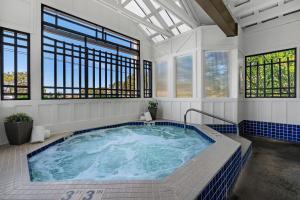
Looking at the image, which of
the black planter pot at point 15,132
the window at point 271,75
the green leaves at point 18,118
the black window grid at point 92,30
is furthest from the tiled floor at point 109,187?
the window at point 271,75

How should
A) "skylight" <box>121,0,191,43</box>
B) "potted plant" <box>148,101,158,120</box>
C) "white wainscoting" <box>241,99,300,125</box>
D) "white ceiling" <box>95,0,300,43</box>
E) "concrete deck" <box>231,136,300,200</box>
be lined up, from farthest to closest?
"potted plant" <box>148,101,158,120</box>, "skylight" <box>121,0,191,43</box>, "white wainscoting" <box>241,99,300,125</box>, "white ceiling" <box>95,0,300,43</box>, "concrete deck" <box>231,136,300,200</box>

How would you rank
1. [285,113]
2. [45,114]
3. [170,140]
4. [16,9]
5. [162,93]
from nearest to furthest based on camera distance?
[16,9] < [45,114] < [170,140] < [285,113] < [162,93]

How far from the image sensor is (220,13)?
317cm

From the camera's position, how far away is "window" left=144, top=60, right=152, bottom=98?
19.8 feet

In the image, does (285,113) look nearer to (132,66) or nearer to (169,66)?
(169,66)

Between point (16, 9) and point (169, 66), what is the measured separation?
167 inches

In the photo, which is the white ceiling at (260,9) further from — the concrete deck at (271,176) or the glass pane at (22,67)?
the glass pane at (22,67)

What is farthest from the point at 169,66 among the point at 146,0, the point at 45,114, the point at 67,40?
the point at 45,114

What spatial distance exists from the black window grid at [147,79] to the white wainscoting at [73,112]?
0.67 m

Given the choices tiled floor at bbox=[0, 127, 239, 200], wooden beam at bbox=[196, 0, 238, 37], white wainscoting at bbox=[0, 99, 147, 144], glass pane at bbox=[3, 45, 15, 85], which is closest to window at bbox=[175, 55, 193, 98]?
wooden beam at bbox=[196, 0, 238, 37]

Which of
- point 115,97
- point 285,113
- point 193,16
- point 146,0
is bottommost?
point 285,113

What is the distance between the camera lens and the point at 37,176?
194 cm

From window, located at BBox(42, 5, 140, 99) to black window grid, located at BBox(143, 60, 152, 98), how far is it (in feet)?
1.75

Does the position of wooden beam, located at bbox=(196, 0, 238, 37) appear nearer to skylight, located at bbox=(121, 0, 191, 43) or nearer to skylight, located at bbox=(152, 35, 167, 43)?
skylight, located at bbox=(121, 0, 191, 43)
